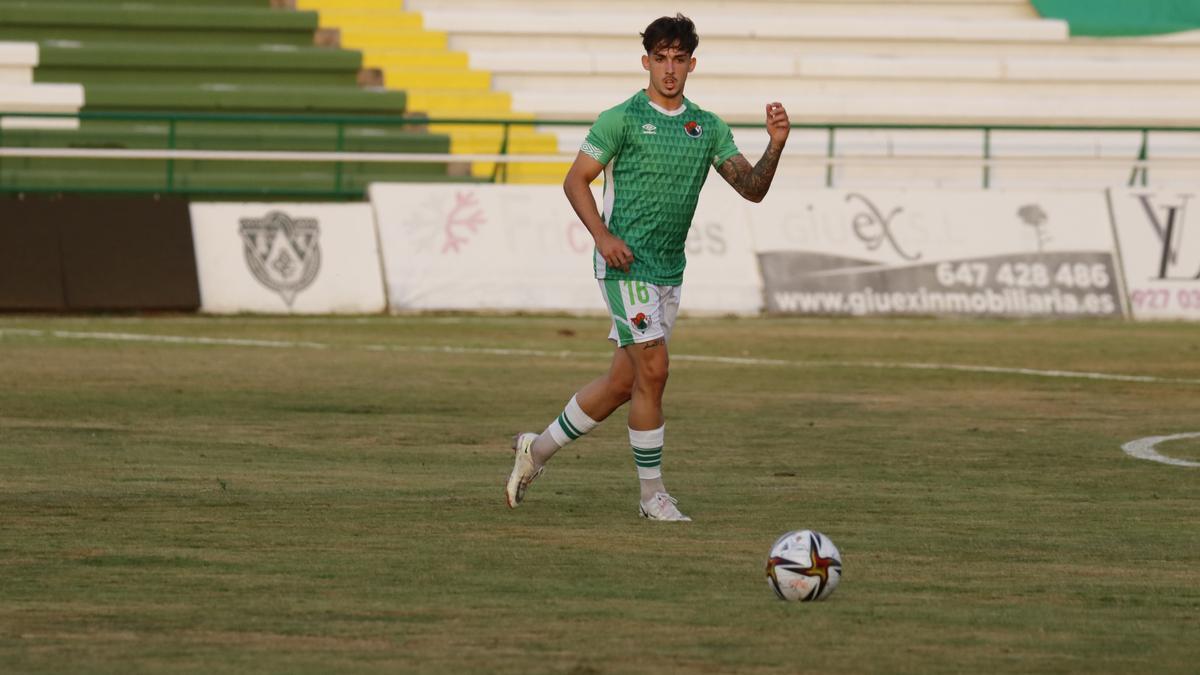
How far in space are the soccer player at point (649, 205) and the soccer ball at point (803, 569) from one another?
181 cm

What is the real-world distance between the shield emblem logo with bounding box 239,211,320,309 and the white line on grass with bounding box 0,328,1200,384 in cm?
260

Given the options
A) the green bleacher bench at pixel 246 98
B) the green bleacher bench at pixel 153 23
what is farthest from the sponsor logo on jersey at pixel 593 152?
the green bleacher bench at pixel 153 23

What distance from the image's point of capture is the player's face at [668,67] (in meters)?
8.62

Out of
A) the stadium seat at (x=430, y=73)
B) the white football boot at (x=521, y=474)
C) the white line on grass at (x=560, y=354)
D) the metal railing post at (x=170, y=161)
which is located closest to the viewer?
the white football boot at (x=521, y=474)

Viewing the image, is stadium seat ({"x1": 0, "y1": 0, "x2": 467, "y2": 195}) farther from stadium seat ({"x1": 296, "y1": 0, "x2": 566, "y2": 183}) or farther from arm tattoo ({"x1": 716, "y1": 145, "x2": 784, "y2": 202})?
arm tattoo ({"x1": 716, "y1": 145, "x2": 784, "y2": 202})

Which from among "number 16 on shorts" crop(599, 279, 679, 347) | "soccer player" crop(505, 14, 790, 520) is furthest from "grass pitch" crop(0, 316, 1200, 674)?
"number 16 on shorts" crop(599, 279, 679, 347)

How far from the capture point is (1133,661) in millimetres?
5816

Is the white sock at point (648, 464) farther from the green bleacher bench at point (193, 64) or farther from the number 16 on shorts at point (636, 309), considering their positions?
the green bleacher bench at point (193, 64)

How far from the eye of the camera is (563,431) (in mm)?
9125

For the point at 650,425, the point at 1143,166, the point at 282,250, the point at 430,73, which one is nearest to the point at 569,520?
the point at 650,425

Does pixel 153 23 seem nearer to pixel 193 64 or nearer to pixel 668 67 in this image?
pixel 193 64

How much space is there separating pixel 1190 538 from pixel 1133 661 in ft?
8.42

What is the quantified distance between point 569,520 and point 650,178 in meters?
1.50

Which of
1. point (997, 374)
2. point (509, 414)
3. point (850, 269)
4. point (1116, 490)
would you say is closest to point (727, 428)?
point (509, 414)
